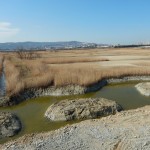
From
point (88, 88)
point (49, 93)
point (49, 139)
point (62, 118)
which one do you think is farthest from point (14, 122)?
point (88, 88)

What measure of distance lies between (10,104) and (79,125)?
859 cm

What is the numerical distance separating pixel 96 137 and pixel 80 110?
17.9 ft

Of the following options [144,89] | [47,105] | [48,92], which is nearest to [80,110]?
[47,105]

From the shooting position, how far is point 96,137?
14836mm

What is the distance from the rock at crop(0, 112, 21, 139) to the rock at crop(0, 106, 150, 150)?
1882 mm

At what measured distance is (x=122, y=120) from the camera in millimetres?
17375

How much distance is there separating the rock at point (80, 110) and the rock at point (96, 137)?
249 cm

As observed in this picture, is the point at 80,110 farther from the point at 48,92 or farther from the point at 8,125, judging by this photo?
the point at 48,92

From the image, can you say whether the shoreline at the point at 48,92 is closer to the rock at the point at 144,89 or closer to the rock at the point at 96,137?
the rock at the point at 144,89

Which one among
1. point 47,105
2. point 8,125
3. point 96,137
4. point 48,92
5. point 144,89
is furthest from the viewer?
point 144,89

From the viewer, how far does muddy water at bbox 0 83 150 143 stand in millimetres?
18491

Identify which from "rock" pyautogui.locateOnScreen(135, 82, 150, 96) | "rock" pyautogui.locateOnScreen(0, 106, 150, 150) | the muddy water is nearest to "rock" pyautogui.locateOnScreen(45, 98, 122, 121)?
the muddy water

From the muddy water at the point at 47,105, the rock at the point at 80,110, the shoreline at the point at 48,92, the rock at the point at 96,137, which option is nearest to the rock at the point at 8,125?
the muddy water at the point at 47,105

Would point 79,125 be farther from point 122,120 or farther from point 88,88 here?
point 88,88
